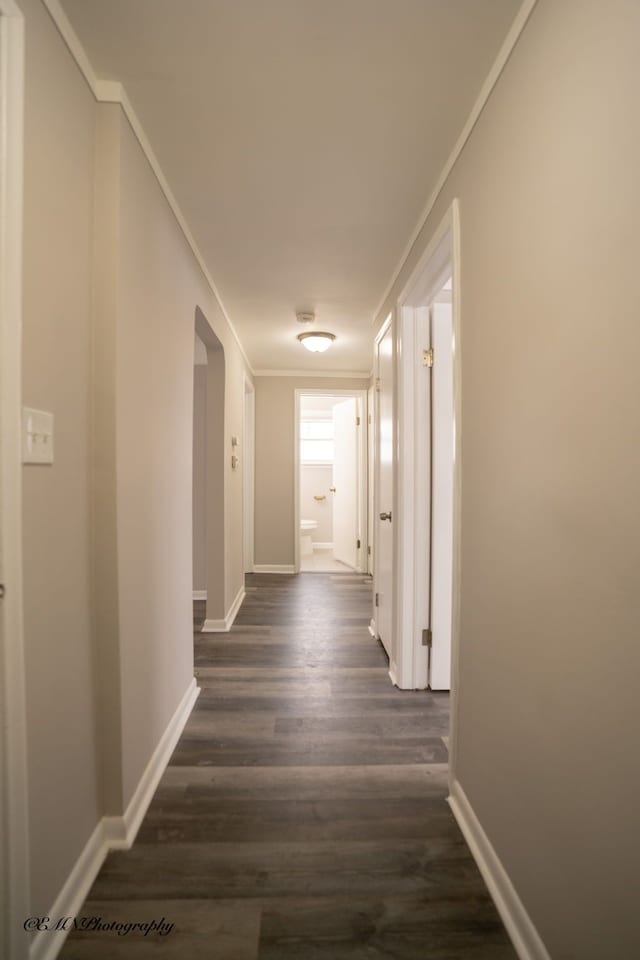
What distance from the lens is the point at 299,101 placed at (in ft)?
4.39

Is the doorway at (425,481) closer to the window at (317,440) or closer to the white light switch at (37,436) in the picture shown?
the white light switch at (37,436)

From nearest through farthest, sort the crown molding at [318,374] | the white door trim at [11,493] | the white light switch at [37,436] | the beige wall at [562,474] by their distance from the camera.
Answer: the beige wall at [562,474] < the white door trim at [11,493] < the white light switch at [37,436] < the crown molding at [318,374]

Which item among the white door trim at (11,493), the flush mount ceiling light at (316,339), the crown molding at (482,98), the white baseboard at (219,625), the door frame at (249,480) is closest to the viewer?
the white door trim at (11,493)

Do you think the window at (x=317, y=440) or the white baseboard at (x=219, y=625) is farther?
the window at (x=317, y=440)

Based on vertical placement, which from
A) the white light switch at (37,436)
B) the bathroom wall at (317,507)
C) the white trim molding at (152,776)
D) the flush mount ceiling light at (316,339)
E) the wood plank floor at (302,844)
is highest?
the flush mount ceiling light at (316,339)

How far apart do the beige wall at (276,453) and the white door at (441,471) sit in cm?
281

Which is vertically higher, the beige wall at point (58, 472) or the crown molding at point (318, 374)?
the crown molding at point (318, 374)

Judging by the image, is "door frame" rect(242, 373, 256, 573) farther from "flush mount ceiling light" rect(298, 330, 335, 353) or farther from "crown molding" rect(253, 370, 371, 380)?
"flush mount ceiling light" rect(298, 330, 335, 353)

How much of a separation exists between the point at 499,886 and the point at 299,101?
2.36 metres

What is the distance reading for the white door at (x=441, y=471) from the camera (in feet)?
7.47

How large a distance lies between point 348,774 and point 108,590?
1.17 m

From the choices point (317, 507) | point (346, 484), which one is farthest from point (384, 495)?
point (317, 507)

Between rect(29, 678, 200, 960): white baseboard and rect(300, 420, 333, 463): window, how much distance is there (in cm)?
567

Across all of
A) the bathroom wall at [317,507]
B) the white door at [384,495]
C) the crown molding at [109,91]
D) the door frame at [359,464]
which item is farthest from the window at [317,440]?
the crown molding at [109,91]
